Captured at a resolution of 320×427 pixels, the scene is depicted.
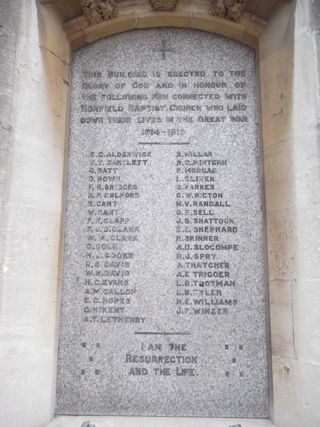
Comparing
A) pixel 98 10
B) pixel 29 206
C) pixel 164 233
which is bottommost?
pixel 164 233

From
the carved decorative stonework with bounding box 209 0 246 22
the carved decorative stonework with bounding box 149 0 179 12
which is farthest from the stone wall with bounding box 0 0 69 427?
the carved decorative stonework with bounding box 209 0 246 22

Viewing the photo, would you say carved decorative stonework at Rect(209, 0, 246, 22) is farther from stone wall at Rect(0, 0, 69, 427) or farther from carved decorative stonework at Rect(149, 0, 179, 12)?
stone wall at Rect(0, 0, 69, 427)

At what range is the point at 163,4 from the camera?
384 cm

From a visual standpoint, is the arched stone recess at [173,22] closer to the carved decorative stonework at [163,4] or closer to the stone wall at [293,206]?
the carved decorative stonework at [163,4]

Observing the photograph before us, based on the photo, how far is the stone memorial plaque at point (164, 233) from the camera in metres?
3.37

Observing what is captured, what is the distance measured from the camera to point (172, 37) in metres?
4.05

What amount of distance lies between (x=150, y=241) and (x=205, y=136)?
3.83 ft

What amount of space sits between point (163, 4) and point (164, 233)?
7.46ft

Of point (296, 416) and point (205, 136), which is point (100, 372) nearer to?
point (296, 416)

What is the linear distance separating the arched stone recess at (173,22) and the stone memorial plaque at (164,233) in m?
0.10

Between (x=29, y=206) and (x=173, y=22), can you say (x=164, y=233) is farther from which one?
(x=173, y=22)

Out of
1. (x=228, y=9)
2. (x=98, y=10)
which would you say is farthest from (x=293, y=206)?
(x=98, y=10)

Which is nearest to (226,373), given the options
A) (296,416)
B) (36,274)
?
(296,416)

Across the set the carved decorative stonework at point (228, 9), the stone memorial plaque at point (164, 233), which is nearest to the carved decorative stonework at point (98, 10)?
the stone memorial plaque at point (164, 233)
